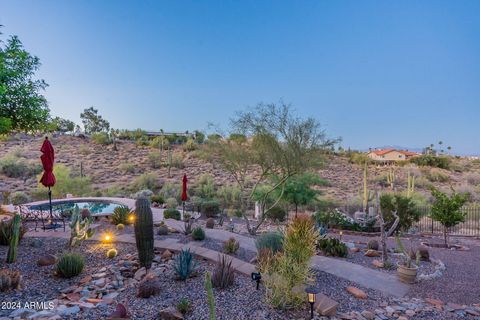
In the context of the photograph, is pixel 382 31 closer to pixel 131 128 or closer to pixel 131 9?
pixel 131 9

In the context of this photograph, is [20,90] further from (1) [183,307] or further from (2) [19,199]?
(2) [19,199]

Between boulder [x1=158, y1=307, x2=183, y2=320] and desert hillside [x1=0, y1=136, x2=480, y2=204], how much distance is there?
21012 mm

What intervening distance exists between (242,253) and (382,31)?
52.0ft

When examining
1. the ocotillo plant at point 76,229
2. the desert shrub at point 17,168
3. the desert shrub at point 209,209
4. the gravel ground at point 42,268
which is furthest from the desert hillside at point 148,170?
the ocotillo plant at point 76,229

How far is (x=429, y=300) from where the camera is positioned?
5539mm

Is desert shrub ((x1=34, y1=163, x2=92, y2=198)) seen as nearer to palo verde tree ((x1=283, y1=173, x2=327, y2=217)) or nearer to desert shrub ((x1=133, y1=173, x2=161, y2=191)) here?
desert shrub ((x1=133, y1=173, x2=161, y2=191))

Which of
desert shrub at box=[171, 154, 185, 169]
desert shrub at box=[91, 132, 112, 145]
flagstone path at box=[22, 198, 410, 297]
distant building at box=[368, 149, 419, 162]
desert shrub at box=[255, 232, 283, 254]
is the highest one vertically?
desert shrub at box=[91, 132, 112, 145]

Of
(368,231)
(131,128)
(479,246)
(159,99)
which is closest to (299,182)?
(368,231)

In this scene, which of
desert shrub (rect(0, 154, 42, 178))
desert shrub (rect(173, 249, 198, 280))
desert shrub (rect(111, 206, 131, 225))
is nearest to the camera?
desert shrub (rect(173, 249, 198, 280))

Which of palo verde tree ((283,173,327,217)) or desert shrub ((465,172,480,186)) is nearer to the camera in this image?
palo verde tree ((283,173,327,217))

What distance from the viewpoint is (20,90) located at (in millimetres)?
6277

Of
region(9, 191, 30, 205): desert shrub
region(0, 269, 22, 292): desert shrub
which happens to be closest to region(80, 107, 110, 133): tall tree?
region(9, 191, 30, 205): desert shrub

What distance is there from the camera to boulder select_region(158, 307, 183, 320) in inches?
159

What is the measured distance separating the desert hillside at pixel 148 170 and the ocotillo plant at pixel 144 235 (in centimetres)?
1884
